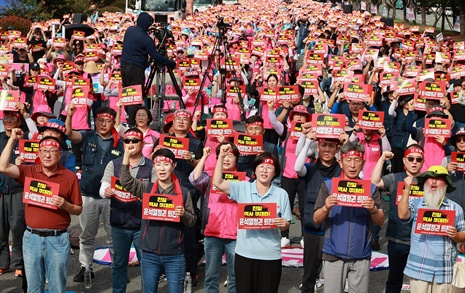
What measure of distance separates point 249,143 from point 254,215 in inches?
93.6

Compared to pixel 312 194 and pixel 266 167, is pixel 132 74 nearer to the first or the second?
pixel 312 194

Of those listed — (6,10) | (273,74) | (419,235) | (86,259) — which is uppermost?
(6,10)

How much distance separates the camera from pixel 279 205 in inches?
309

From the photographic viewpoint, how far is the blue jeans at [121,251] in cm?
890

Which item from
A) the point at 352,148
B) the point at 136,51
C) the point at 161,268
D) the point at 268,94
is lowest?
the point at 161,268

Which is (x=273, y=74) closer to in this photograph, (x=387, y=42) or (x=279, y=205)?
(x=279, y=205)

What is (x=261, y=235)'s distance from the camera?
7.82 meters

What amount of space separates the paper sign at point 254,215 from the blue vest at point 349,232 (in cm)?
60

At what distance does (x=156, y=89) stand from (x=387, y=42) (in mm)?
9589

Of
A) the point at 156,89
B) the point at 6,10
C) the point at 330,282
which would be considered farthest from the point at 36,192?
the point at 6,10

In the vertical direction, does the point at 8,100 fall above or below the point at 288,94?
below

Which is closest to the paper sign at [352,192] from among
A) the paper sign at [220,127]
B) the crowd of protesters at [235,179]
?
the crowd of protesters at [235,179]

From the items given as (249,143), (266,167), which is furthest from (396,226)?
(249,143)

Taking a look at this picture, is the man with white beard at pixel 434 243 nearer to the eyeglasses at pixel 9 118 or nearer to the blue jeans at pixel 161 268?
the blue jeans at pixel 161 268
